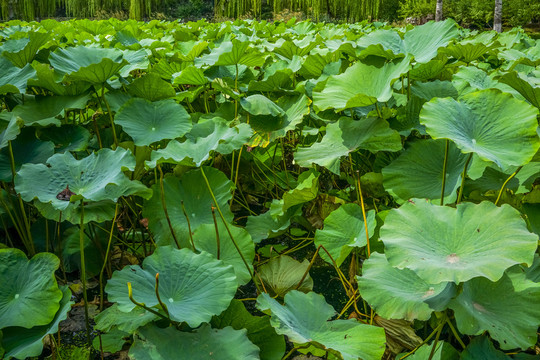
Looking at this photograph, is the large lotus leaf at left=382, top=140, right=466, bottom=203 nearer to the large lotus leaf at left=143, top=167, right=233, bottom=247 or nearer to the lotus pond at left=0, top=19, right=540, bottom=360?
the lotus pond at left=0, top=19, right=540, bottom=360

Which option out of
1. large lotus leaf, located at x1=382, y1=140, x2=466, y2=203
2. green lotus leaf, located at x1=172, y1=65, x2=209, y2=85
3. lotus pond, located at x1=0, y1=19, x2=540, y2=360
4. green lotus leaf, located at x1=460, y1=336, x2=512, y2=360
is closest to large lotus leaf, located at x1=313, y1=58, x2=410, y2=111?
lotus pond, located at x1=0, y1=19, x2=540, y2=360

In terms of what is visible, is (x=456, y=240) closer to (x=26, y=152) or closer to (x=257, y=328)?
(x=257, y=328)

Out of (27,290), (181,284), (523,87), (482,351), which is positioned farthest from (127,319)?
(523,87)

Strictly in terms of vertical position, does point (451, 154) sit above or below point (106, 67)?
below

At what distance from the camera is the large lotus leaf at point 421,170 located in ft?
3.30

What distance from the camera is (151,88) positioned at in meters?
1.29

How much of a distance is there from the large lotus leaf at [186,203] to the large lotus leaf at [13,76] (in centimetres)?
43

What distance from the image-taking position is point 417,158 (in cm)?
104

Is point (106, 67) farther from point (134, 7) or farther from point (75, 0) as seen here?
point (75, 0)

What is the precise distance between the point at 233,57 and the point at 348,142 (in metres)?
0.52

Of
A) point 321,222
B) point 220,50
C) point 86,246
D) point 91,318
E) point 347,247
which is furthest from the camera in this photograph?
point 220,50

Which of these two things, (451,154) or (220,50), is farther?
(220,50)

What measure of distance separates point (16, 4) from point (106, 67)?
13.9 metres

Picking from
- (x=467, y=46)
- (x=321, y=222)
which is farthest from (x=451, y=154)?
(x=467, y=46)
